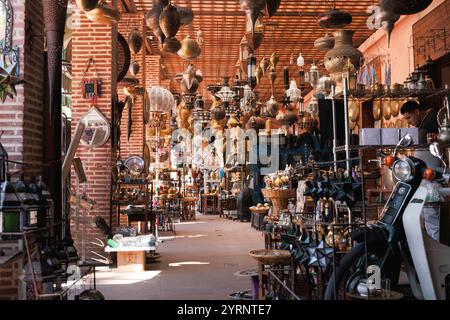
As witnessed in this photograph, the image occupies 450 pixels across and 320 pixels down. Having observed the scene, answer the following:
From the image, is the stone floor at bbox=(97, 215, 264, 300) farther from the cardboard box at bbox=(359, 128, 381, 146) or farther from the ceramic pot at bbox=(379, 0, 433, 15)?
the ceramic pot at bbox=(379, 0, 433, 15)

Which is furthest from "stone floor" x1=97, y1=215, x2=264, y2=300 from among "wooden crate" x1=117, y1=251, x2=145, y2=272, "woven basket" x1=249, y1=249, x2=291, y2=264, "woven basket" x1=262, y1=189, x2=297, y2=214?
"woven basket" x1=249, y1=249, x2=291, y2=264

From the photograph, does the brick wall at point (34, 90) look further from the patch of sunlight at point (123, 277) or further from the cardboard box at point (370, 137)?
the cardboard box at point (370, 137)

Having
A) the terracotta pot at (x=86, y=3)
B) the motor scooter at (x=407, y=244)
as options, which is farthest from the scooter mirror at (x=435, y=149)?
the terracotta pot at (x=86, y=3)

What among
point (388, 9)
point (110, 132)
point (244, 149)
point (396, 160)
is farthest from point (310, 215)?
point (244, 149)

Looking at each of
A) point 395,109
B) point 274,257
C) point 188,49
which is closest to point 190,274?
point 274,257

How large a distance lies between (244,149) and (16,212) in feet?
36.4

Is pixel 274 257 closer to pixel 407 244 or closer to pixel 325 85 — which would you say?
pixel 407 244

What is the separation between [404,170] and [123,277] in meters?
3.77

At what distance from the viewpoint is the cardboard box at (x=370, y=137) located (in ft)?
15.7

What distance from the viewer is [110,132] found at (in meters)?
7.38

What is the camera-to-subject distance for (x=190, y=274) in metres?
6.34

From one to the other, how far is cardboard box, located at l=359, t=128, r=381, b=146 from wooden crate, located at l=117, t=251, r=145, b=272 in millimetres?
3417

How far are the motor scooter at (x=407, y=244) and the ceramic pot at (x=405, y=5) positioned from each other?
121cm
